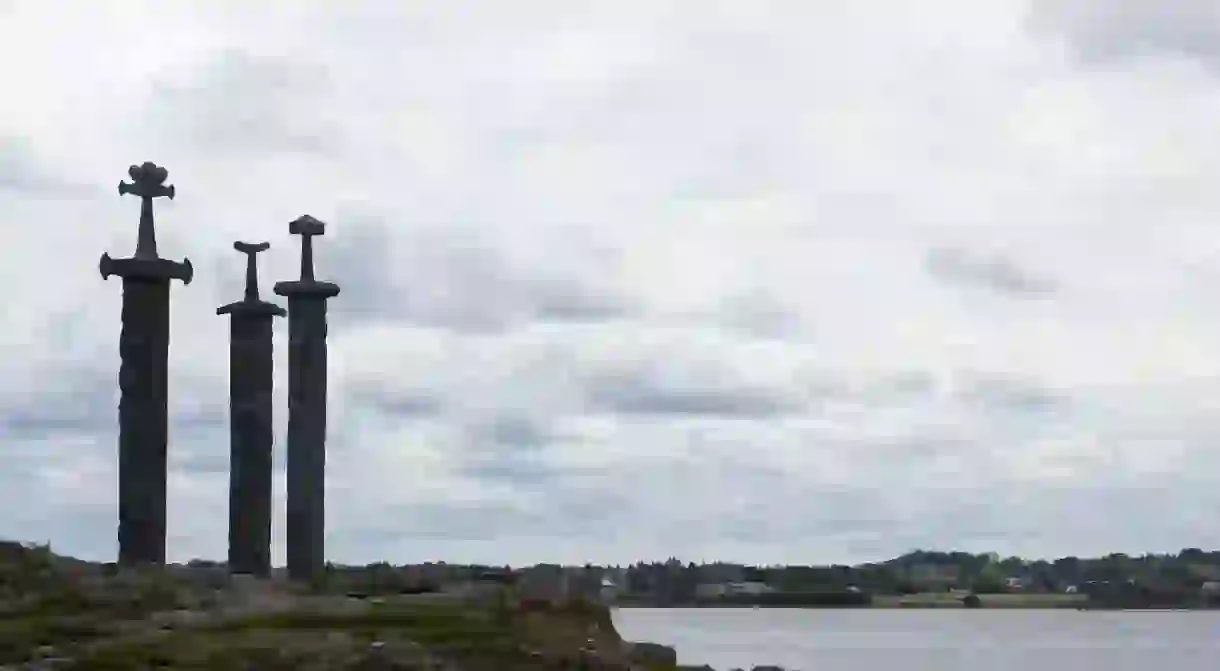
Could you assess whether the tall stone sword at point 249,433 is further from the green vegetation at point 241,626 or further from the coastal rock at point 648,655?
the coastal rock at point 648,655

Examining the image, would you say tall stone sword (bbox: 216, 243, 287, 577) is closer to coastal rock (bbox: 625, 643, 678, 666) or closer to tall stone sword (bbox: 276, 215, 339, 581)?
A: tall stone sword (bbox: 276, 215, 339, 581)

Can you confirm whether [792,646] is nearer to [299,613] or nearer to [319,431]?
[319,431]

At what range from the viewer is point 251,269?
36531 millimetres

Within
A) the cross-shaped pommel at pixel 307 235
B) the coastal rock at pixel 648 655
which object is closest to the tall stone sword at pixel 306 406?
the cross-shaped pommel at pixel 307 235

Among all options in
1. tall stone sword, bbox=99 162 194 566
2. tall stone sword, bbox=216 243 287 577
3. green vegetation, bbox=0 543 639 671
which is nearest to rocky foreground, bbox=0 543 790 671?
green vegetation, bbox=0 543 639 671

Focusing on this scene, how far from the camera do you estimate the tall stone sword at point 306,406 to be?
119ft

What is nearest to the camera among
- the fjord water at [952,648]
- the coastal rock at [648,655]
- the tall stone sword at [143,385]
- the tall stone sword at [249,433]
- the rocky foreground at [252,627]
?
the rocky foreground at [252,627]

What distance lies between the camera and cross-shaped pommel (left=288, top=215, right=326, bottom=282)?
120 feet

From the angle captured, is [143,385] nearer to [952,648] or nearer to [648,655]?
[648,655]

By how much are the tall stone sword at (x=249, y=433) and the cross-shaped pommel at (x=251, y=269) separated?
23 centimetres

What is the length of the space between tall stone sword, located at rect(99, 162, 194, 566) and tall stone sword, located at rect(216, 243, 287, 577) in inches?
125

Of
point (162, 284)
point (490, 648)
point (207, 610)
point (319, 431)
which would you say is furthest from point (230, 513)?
point (490, 648)

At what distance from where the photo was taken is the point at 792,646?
12912 centimetres

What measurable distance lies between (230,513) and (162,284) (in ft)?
18.3
